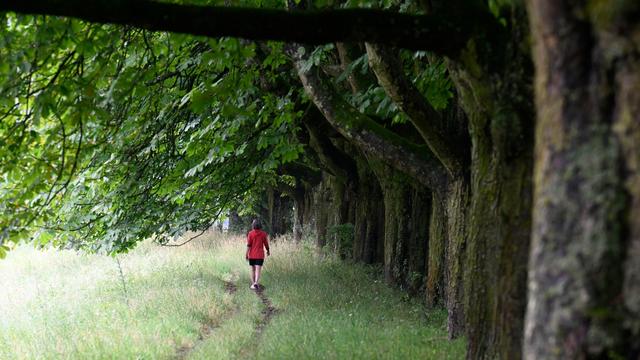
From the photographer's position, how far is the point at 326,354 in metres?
8.66

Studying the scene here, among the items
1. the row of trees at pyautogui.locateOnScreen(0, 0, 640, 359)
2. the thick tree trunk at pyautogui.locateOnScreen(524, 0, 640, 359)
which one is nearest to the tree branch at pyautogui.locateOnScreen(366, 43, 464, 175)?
the row of trees at pyautogui.locateOnScreen(0, 0, 640, 359)

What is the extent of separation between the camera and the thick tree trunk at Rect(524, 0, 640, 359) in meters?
2.99

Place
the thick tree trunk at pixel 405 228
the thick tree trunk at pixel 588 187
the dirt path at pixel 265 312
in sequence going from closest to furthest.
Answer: the thick tree trunk at pixel 588 187, the dirt path at pixel 265 312, the thick tree trunk at pixel 405 228

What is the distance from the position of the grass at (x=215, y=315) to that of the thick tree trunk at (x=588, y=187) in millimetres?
5142

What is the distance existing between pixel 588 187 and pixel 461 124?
6220 millimetres

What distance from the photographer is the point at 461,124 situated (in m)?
9.17

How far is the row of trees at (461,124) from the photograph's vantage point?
305 centimetres

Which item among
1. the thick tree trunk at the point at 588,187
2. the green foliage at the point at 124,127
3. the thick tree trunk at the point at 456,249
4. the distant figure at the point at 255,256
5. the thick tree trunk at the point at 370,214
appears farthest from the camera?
the thick tree trunk at the point at 370,214

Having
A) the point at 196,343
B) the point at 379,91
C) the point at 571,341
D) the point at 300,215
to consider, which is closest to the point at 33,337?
the point at 196,343

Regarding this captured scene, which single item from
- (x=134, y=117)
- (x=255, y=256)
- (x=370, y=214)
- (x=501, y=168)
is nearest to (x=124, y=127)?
(x=134, y=117)

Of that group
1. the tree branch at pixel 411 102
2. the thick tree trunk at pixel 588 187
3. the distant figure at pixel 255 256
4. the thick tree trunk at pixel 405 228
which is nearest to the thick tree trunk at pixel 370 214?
the thick tree trunk at pixel 405 228

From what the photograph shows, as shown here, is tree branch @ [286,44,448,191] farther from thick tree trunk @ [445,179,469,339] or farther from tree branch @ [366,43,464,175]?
tree branch @ [366,43,464,175]

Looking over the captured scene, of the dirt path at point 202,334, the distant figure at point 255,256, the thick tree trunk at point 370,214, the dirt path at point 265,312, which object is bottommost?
the dirt path at point 202,334

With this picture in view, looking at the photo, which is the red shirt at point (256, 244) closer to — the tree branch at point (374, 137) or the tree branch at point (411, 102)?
the tree branch at point (374, 137)
